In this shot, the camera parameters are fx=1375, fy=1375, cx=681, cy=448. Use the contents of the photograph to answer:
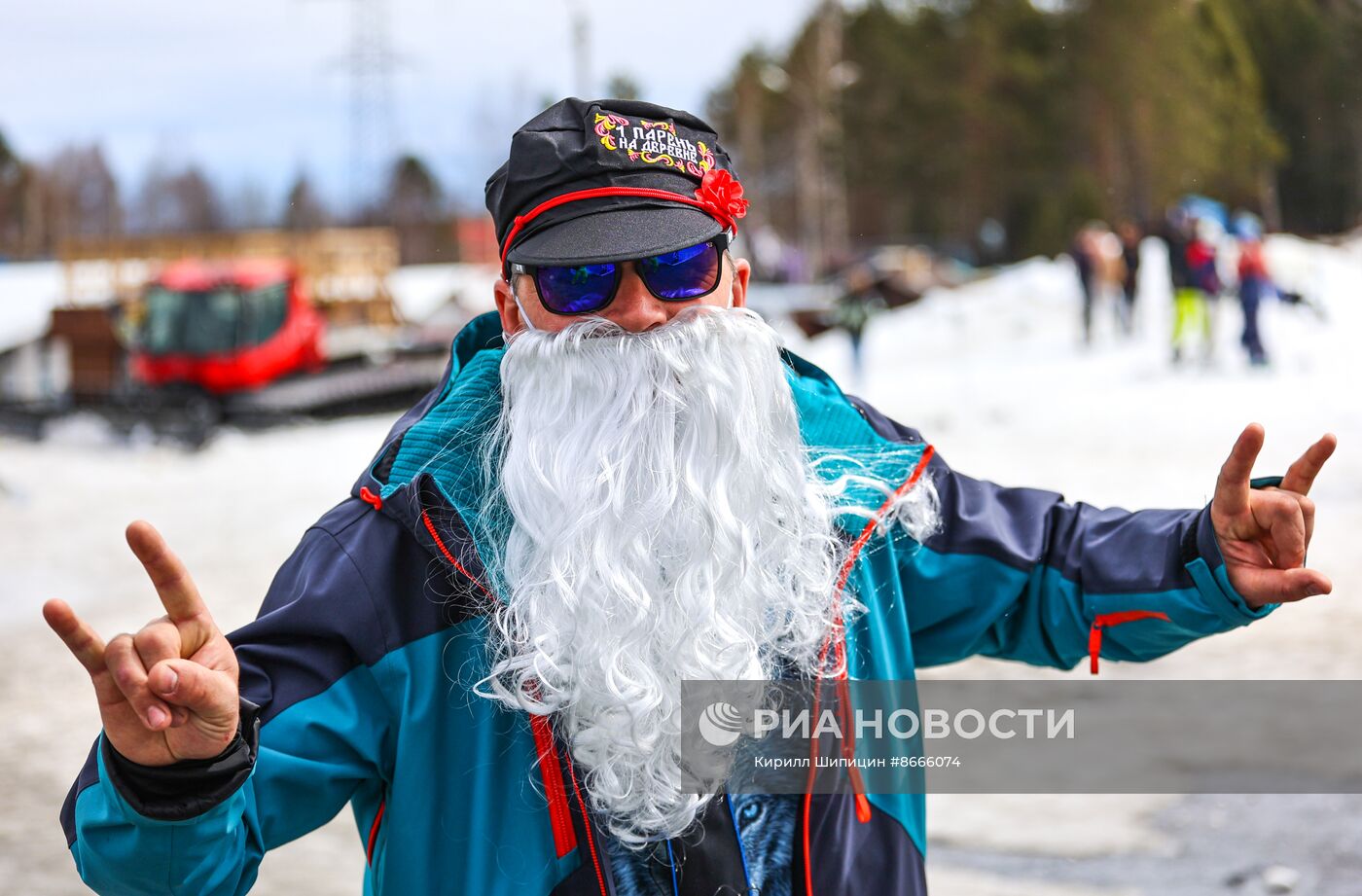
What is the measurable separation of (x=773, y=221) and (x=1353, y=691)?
41.4 m

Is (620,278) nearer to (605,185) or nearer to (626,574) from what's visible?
(605,185)

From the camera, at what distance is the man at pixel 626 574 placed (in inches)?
68.4

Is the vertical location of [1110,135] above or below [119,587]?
above

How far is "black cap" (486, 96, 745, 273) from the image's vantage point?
1.86 m

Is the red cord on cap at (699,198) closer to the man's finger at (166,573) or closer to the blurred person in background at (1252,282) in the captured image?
the man's finger at (166,573)

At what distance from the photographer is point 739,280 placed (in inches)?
83.4

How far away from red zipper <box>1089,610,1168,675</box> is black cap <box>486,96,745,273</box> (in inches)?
31.0

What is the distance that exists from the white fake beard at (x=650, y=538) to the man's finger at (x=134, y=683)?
1.46 ft

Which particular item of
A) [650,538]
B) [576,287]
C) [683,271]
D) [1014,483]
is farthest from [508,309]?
[1014,483]

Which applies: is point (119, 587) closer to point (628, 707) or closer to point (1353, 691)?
point (1353, 691)

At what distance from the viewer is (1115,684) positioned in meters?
5.63

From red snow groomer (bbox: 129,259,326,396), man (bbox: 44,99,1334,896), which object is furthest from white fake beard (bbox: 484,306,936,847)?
red snow groomer (bbox: 129,259,326,396)

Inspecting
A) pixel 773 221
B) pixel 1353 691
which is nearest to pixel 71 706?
pixel 1353 691

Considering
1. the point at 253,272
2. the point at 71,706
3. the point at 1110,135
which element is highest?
the point at 1110,135
